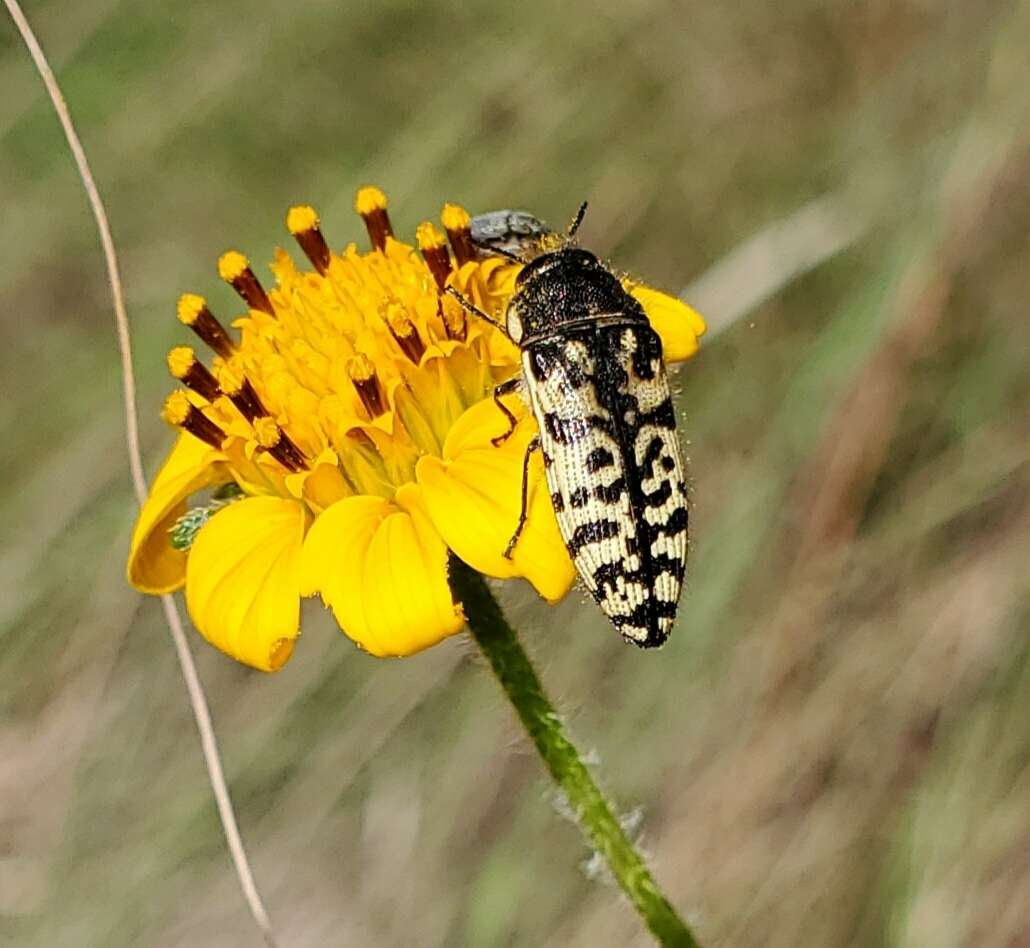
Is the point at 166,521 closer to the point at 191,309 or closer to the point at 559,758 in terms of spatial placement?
the point at 191,309

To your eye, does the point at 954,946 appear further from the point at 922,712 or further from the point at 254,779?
the point at 254,779

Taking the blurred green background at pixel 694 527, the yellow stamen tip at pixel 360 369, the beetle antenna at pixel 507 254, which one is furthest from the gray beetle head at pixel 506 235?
the blurred green background at pixel 694 527

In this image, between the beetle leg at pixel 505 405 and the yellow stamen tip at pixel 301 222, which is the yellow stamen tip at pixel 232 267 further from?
the beetle leg at pixel 505 405

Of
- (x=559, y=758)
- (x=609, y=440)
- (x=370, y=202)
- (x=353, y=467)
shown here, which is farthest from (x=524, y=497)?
(x=370, y=202)

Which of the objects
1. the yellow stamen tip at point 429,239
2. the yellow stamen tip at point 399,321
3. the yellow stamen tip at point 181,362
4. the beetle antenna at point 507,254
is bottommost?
the yellow stamen tip at point 399,321

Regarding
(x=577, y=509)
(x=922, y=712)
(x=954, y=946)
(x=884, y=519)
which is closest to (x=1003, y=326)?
(x=884, y=519)

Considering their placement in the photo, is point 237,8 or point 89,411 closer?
point 89,411

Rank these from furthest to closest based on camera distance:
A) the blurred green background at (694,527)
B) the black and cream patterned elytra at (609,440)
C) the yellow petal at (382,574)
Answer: the blurred green background at (694,527)
the black and cream patterned elytra at (609,440)
the yellow petal at (382,574)
